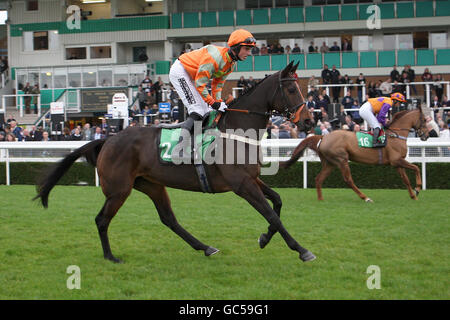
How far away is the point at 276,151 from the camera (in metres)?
12.1

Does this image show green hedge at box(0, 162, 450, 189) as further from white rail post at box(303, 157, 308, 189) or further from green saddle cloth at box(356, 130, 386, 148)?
green saddle cloth at box(356, 130, 386, 148)

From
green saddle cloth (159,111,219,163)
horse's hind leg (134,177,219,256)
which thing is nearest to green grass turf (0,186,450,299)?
horse's hind leg (134,177,219,256)

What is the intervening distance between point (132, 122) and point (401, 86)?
8554 millimetres

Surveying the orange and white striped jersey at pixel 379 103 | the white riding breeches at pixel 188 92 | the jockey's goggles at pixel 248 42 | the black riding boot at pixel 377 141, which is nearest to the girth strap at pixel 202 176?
the white riding breeches at pixel 188 92

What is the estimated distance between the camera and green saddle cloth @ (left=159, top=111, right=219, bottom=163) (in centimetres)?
507

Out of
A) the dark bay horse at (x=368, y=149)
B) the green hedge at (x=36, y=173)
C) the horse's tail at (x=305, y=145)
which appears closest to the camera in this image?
the horse's tail at (x=305, y=145)

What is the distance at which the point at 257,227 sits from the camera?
678 centimetres

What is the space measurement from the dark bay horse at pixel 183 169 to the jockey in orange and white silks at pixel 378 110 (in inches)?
194

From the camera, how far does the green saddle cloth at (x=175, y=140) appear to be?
5.07 m

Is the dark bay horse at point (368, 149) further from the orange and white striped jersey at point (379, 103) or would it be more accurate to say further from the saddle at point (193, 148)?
the saddle at point (193, 148)

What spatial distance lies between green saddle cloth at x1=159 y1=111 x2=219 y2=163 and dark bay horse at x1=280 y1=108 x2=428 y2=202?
15.4 feet

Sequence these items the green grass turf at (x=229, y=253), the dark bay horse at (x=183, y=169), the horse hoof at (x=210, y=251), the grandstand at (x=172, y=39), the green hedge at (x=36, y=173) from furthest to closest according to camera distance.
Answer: the grandstand at (x=172, y=39), the green hedge at (x=36, y=173), the horse hoof at (x=210, y=251), the dark bay horse at (x=183, y=169), the green grass turf at (x=229, y=253)
